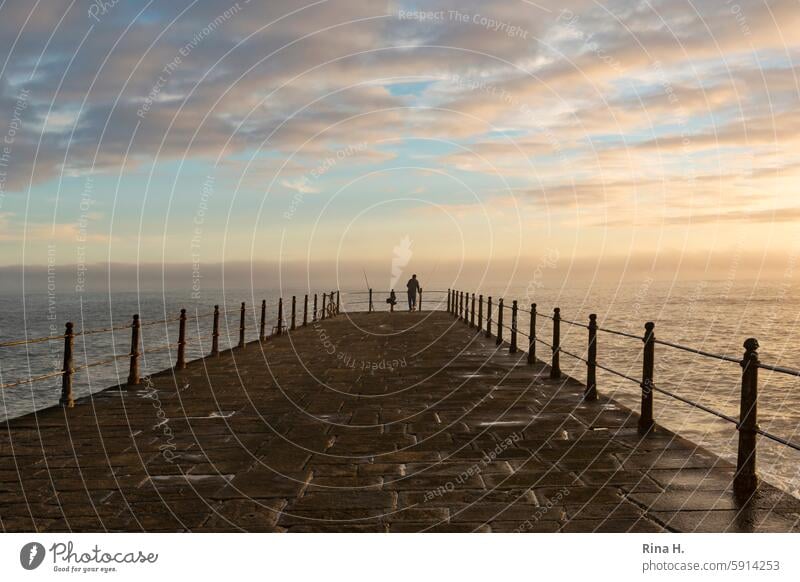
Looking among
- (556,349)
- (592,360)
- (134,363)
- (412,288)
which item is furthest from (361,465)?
(412,288)

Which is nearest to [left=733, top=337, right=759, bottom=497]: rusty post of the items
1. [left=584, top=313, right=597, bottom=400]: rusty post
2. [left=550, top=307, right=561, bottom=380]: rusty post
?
[left=584, top=313, right=597, bottom=400]: rusty post

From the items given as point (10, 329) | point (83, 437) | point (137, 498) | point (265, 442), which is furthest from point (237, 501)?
point (10, 329)

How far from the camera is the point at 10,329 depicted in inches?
4505

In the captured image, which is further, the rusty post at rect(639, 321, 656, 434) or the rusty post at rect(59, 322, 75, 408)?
the rusty post at rect(59, 322, 75, 408)

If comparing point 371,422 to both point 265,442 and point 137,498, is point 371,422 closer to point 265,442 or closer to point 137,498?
point 265,442

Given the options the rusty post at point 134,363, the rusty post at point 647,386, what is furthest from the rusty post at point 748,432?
the rusty post at point 134,363

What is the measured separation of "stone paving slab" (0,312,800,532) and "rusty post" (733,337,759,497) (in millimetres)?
119

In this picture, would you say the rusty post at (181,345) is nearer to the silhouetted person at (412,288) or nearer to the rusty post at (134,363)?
the rusty post at (134,363)

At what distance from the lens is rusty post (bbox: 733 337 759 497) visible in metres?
5.28

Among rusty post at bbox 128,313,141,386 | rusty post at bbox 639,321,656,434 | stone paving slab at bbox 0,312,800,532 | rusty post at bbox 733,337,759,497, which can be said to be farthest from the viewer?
rusty post at bbox 128,313,141,386

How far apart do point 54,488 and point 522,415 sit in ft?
17.6

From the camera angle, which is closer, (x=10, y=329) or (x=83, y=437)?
(x=83, y=437)

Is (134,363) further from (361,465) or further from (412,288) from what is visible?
(412,288)

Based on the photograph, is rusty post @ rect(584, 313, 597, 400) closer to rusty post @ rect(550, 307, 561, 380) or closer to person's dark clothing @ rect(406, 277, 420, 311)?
rusty post @ rect(550, 307, 561, 380)
